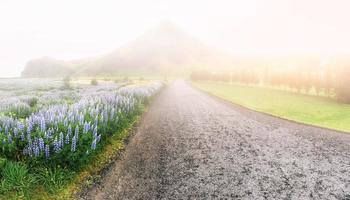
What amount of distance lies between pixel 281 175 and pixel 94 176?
5485 millimetres

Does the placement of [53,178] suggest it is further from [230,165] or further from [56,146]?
[230,165]

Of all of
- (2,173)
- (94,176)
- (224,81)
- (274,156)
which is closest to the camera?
(2,173)

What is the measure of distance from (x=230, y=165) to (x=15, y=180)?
19.9 feet

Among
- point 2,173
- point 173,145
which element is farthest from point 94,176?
point 173,145

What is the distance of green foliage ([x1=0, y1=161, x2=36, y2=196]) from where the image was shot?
5707mm

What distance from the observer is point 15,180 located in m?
5.84

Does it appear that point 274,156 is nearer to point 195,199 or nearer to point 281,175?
point 281,175

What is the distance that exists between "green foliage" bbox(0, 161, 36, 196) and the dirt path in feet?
4.66

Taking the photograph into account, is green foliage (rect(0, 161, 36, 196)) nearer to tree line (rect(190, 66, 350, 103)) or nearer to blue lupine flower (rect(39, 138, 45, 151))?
blue lupine flower (rect(39, 138, 45, 151))

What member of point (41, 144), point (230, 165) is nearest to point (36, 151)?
point (41, 144)

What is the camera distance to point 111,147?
10062mm

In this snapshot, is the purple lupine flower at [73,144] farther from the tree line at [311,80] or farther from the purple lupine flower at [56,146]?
the tree line at [311,80]

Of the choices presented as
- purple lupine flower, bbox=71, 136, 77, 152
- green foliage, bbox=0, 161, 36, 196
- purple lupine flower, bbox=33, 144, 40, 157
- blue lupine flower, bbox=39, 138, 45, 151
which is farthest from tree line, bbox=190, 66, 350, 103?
green foliage, bbox=0, 161, 36, 196

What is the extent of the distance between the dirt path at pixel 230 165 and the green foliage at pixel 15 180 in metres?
1.42
